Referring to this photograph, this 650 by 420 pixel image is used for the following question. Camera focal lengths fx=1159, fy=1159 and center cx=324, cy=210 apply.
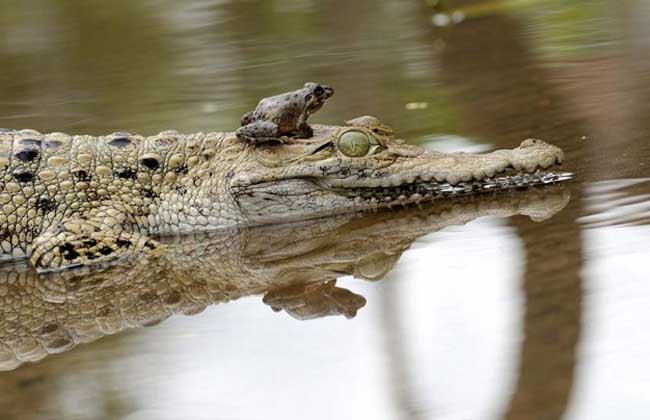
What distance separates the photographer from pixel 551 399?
11.6ft

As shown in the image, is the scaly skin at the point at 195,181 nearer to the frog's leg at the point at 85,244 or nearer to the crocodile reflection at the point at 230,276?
the frog's leg at the point at 85,244

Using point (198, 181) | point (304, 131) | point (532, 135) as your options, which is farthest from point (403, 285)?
point (532, 135)

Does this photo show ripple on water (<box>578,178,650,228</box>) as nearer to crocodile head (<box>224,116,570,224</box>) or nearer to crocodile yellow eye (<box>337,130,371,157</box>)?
crocodile head (<box>224,116,570,224</box>)

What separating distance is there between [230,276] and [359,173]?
3.32 feet

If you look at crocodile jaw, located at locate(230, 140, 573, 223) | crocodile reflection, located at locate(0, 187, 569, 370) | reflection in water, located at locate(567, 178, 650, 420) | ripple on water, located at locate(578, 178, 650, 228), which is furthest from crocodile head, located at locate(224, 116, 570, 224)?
reflection in water, located at locate(567, 178, 650, 420)

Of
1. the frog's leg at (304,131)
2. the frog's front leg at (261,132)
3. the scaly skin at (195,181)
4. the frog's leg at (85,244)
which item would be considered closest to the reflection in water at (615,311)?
the scaly skin at (195,181)

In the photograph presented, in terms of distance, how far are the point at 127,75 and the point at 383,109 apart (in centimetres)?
342

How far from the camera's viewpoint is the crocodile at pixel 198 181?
6.22 m

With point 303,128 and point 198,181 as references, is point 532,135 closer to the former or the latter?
point 303,128

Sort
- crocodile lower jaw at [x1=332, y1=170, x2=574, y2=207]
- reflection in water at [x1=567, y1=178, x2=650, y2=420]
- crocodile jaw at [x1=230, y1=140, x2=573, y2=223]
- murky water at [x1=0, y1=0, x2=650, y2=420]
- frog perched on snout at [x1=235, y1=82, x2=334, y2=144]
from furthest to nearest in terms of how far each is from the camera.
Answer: frog perched on snout at [x1=235, y1=82, x2=334, y2=144]
crocodile lower jaw at [x1=332, y1=170, x2=574, y2=207]
crocodile jaw at [x1=230, y1=140, x2=573, y2=223]
murky water at [x1=0, y1=0, x2=650, y2=420]
reflection in water at [x1=567, y1=178, x2=650, y2=420]

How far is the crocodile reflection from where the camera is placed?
16.9 feet

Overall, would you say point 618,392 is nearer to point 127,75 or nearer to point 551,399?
point 551,399

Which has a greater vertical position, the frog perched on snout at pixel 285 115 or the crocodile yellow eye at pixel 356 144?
the frog perched on snout at pixel 285 115

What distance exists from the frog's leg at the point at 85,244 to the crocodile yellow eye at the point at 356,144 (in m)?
1.16
